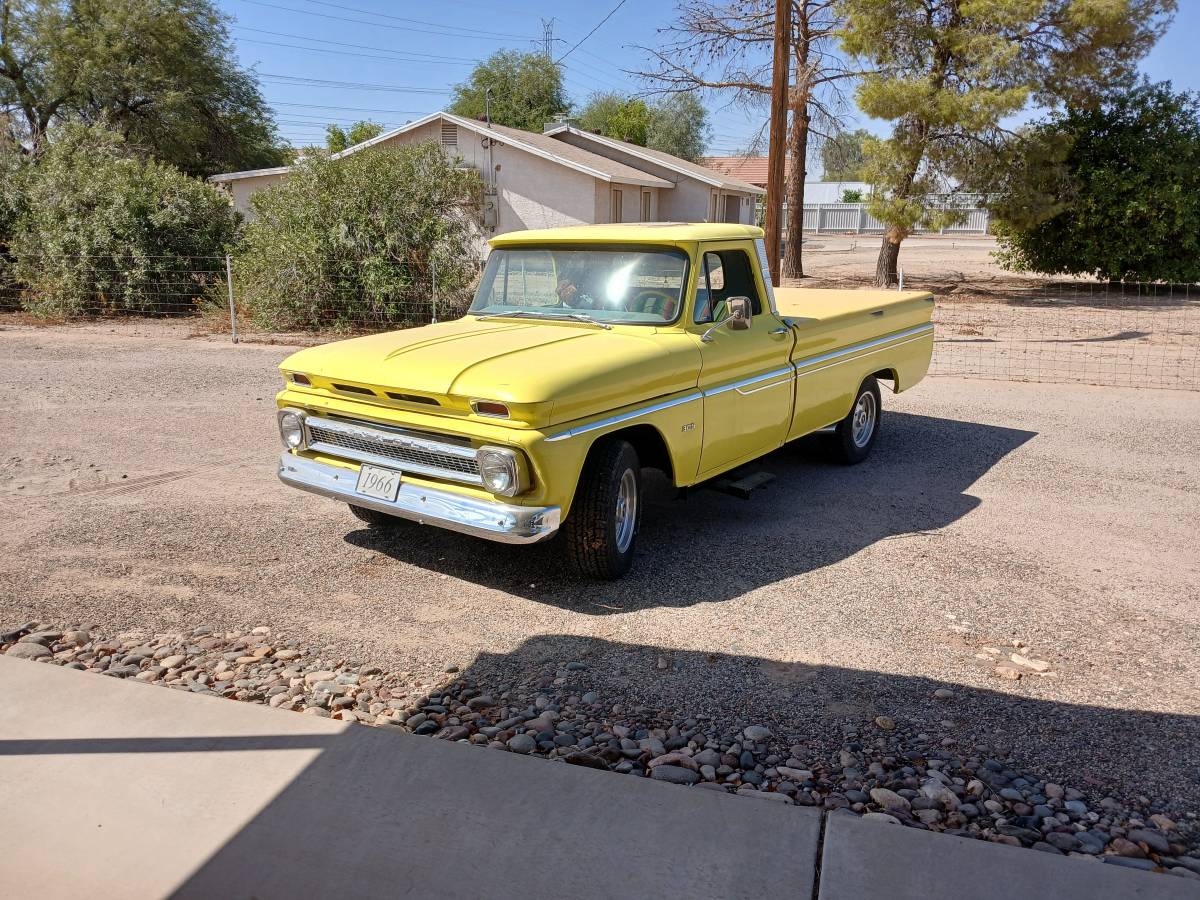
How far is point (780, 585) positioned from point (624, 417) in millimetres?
1219

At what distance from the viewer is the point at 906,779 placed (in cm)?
339

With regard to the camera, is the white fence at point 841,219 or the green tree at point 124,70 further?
the white fence at point 841,219

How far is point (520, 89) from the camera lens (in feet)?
193

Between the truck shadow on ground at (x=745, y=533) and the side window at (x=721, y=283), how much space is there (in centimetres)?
111

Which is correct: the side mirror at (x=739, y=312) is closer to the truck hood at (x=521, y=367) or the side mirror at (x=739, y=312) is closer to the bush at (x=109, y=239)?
the truck hood at (x=521, y=367)

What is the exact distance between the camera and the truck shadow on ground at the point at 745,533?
5.22 metres

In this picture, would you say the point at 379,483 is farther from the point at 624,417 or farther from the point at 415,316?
the point at 415,316

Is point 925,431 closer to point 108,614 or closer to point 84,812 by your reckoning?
point 108,614

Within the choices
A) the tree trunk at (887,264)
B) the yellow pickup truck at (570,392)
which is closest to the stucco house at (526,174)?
the tree trunk at (887,264)

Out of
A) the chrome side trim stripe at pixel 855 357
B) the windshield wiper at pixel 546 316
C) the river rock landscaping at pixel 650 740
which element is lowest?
the river rock landscaping at pixel 650 740

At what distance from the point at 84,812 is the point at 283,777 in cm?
60

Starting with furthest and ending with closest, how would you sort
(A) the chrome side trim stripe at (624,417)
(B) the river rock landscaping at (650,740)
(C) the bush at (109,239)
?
1. (C) the bush at (109,239)
2. (A) the chrome side trim stripe at (624,417)
3. (B) the river rock landscaping at (650,740)

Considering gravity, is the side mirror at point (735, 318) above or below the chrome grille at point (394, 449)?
above

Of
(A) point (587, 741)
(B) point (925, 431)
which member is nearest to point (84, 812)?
(A) point (587, 741)
